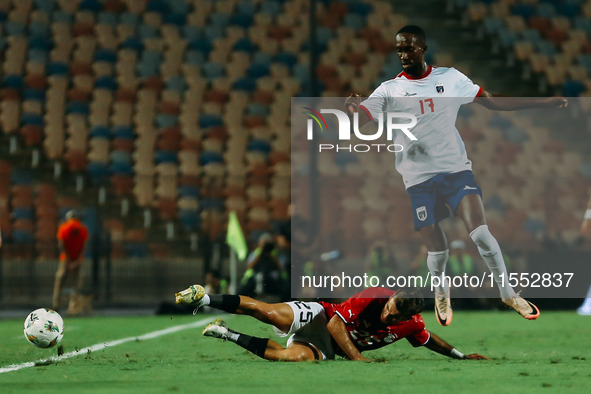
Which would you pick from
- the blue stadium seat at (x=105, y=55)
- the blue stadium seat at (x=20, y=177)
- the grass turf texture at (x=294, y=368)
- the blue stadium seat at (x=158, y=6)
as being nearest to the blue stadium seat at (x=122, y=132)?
the blue stadium seat at (x=105, y=55)

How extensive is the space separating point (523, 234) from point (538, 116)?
4.49 feet

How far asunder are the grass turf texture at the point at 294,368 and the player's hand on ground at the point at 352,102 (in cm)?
201

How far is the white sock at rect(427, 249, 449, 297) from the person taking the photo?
7.74 m

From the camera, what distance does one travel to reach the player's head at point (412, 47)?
760 cm

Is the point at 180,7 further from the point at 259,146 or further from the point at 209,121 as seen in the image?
the point at 259,146

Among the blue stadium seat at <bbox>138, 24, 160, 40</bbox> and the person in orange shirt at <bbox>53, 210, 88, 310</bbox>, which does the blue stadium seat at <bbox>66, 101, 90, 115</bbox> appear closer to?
the blue stadium seat at <bbox>138, 24, 160, 40</bbox>

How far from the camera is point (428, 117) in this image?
7.78 metres

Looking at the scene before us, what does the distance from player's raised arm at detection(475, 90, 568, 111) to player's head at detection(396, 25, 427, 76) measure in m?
0.59

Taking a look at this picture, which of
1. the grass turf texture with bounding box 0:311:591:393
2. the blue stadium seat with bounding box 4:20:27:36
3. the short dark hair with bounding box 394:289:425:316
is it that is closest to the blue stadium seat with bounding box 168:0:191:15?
the blue stadium seat with bounding box 4:20:27:36

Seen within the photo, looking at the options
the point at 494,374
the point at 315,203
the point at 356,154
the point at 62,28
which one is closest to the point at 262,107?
the point at 62,28

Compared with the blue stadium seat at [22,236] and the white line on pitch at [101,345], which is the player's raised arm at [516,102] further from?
the blue stadium seat at [22,236]

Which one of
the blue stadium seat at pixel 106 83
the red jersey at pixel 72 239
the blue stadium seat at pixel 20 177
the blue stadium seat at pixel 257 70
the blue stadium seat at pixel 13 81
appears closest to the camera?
the red jersey at pixel 72 239

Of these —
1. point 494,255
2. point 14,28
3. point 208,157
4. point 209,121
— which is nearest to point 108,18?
point 14,28

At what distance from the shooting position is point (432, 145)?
25.4 feet
